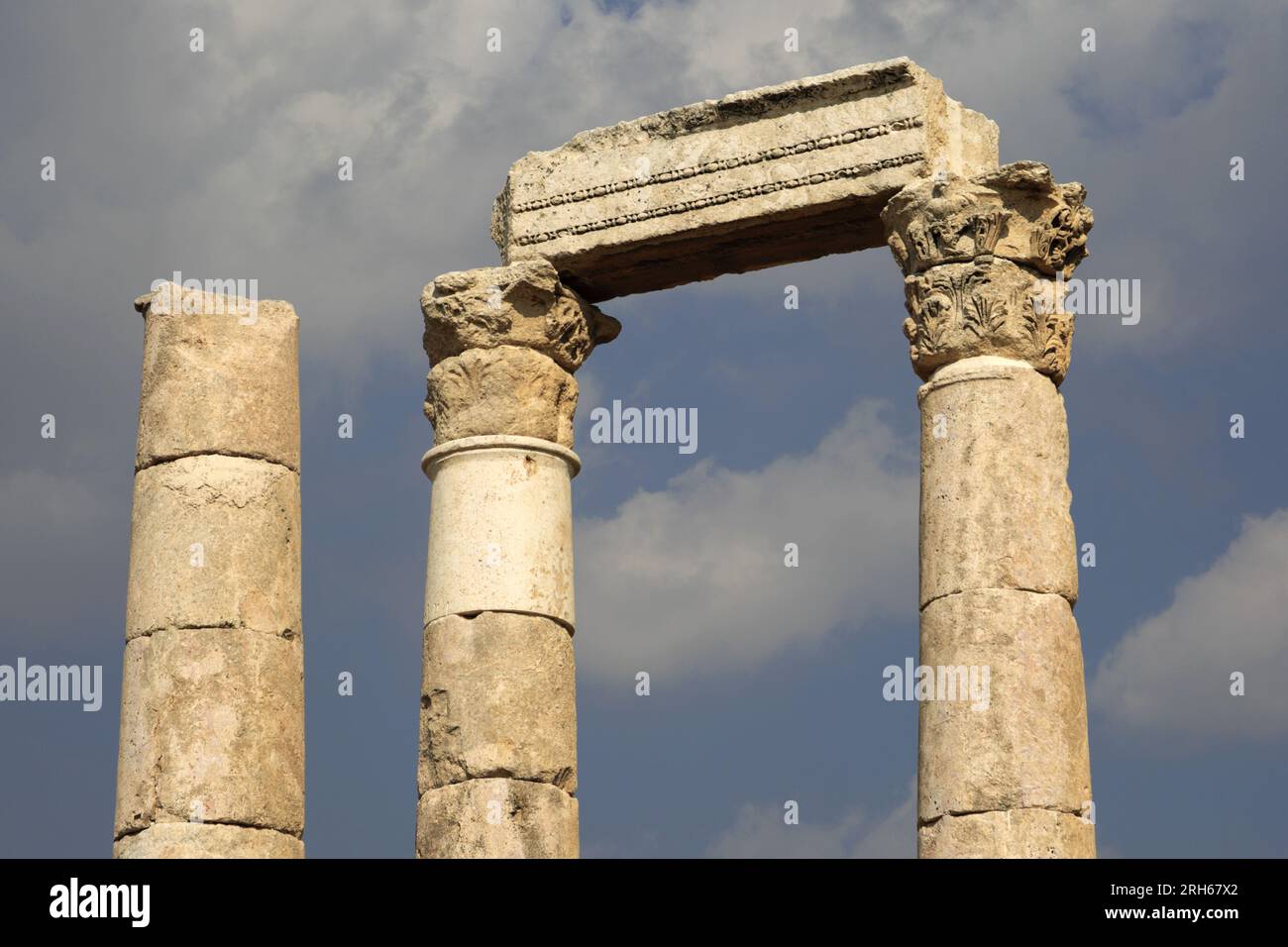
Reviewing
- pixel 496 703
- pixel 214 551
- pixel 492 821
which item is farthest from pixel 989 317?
pixel 214 551

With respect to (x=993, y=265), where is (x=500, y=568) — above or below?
below

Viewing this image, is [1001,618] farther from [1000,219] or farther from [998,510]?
[1000,219]

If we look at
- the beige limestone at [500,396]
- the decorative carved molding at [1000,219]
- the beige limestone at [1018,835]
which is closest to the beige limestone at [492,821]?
the beige limestone at [500,396]

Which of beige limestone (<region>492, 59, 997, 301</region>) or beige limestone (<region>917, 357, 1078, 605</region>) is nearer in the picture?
beige limestone (<region>917, 357, 1078, 605</region>)

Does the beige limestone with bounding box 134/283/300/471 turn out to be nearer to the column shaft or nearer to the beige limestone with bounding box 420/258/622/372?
the beige limestone with bounding box 420/258/622/372

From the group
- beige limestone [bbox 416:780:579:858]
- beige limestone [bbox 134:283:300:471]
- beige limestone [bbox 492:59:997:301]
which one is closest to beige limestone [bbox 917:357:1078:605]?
beige limestone [bbox 492:59:997:301]

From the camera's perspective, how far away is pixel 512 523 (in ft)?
82.0

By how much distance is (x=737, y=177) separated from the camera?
24.8 meters

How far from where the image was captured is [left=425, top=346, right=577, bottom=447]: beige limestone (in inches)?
998

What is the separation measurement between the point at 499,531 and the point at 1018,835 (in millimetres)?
6193

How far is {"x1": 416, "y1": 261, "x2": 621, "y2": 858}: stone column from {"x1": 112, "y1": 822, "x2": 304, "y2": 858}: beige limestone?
1.58 metres

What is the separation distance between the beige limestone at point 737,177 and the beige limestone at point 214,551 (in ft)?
12.2
